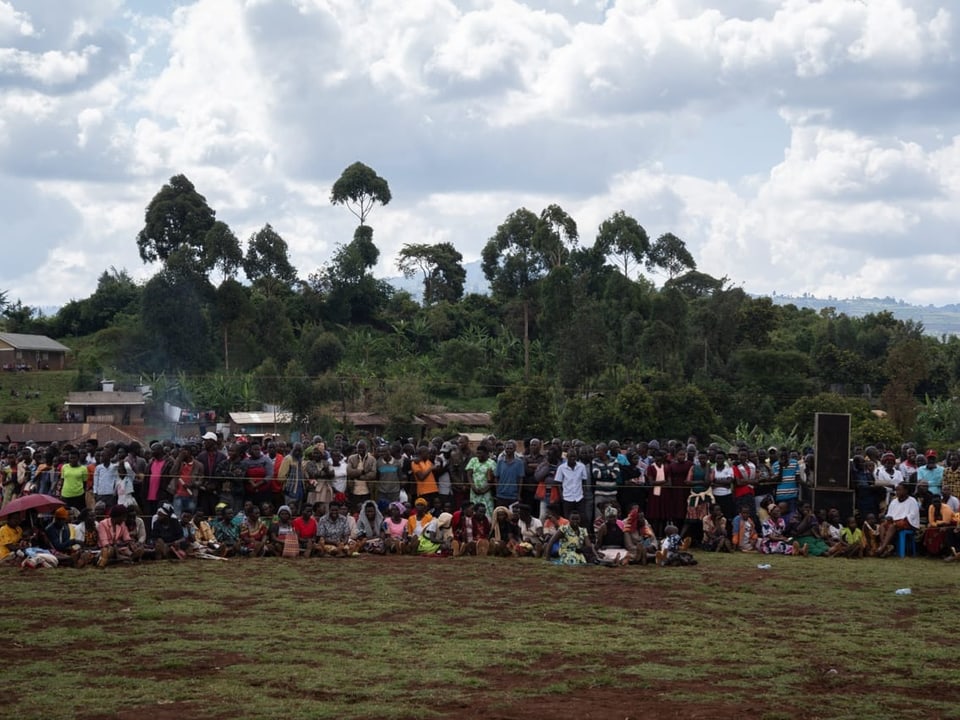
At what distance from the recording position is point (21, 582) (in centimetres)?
1455

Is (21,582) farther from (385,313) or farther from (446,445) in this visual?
(385,313)

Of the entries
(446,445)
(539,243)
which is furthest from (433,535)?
(539,243)

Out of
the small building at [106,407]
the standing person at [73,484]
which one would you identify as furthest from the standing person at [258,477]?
the small building at [106,407]

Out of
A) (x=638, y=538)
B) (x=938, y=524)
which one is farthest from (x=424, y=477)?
(x=938, y=524)

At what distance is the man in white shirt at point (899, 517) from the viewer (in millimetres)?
17828

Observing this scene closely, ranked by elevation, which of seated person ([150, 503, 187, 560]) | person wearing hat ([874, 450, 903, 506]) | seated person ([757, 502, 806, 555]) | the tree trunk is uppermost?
the tree trunk

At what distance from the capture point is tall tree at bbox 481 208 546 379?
74.6 meters

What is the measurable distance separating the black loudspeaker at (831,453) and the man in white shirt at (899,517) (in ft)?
2.50

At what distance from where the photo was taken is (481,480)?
60.8 ft

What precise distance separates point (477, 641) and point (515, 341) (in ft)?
186

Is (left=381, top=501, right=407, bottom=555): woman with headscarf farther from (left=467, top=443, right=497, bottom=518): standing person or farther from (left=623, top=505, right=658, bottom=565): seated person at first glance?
(left=623, top=505, right=658, bottom=565): seated person

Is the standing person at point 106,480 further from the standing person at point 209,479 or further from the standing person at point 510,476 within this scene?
the standing person at point 510,476

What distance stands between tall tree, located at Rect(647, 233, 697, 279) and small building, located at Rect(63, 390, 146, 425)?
36.0 metres

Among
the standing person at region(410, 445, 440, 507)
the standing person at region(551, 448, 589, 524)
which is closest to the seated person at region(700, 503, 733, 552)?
the standing person at region(551, 448, 589, 524)
